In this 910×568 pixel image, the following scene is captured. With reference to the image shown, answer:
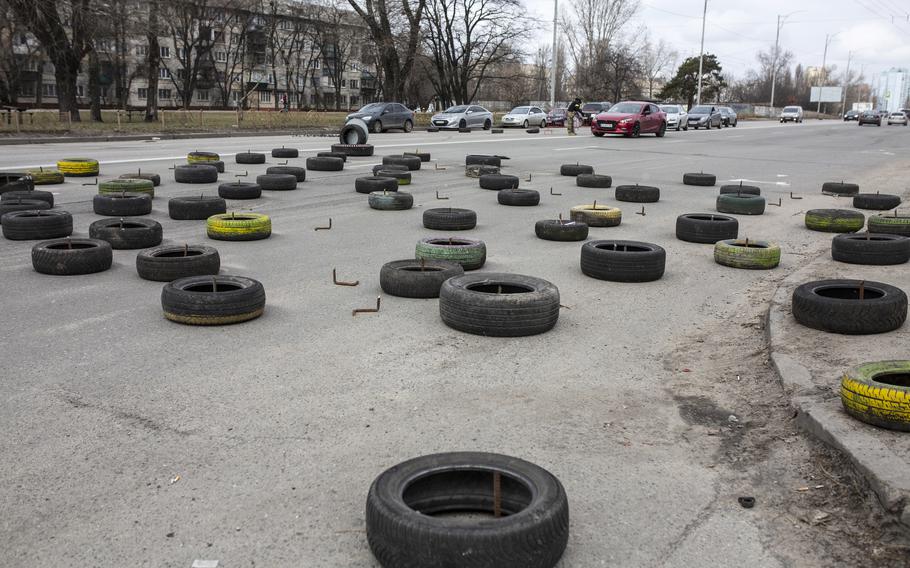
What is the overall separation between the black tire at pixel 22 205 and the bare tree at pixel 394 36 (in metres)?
41.0

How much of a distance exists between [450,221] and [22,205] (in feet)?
19.8

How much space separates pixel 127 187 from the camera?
1328 centimetres

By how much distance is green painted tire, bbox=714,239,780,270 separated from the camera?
29.9 ft

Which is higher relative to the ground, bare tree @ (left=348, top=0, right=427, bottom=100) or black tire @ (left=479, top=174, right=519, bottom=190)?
bare tree @ (left=348, top=0, right=427, bottom=100)

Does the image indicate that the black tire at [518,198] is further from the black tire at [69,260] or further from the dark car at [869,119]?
the dark car at [869,119]

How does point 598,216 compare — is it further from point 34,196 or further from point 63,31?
point 63,31

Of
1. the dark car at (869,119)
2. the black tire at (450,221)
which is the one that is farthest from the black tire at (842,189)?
the dark car at (869,119)

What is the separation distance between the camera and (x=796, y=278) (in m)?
8.12

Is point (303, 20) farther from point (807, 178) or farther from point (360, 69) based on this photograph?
point (807, 178)

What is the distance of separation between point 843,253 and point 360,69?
114 meters

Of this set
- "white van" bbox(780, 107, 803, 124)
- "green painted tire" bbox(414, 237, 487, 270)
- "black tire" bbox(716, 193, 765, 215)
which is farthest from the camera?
"white van" bbox(780, 107, 803, 124)

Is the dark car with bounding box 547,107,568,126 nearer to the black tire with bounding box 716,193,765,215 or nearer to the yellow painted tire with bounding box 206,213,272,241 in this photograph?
the black tire with bounding box 716,193,765,215

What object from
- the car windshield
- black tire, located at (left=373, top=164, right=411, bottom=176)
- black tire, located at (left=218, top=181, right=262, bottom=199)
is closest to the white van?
the car windshield

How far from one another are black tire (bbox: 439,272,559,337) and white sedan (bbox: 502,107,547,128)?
46.1m
